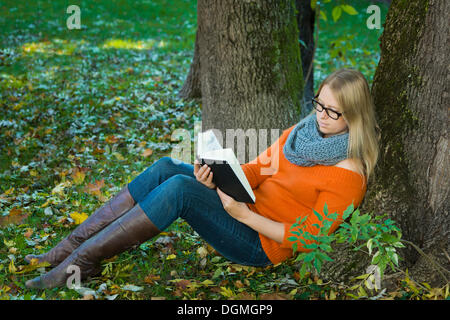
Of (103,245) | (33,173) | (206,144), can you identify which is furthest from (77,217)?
(206,144)

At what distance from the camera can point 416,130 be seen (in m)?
2.47

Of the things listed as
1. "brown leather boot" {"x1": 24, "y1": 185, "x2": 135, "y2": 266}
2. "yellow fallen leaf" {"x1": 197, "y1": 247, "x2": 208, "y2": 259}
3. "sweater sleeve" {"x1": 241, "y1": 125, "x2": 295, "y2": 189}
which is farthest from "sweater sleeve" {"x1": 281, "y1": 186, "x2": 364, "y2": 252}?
"brown leather boot" {"x1": 24, "y1": 185, "x2": 135, "y2": 266}

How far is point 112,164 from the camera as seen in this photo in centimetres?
475

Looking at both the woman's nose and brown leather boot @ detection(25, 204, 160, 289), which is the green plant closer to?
the woman's nose

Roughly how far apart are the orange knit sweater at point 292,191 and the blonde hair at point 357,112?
120 millimetres

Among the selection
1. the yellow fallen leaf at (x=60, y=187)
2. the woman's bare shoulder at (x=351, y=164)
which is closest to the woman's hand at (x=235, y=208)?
the woman's bare shoulder at (x=351, y=164)

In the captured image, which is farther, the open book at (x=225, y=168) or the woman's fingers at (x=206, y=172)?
the woman's fingers at (x=206, y=172)

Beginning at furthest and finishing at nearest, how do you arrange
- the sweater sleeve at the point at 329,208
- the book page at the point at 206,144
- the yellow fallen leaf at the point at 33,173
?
the yellow fallen leaf at the point at 33,173 → the book page at the point at 206,144 → the sweater sleeve at the point at 329,208

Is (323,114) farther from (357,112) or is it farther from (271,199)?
(271,199)

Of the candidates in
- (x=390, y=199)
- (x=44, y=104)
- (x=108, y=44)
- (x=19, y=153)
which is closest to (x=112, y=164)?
(x=19, y=153)

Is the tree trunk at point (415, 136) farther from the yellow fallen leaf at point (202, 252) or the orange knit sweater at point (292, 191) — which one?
the yellow fallen leaf at point (202, 252)

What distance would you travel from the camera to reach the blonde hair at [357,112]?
2.48 metres

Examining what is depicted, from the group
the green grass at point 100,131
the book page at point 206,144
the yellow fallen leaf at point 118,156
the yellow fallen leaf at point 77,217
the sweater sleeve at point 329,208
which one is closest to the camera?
the sweater sleeve at point 329,208

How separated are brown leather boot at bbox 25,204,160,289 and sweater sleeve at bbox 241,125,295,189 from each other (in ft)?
2.38
